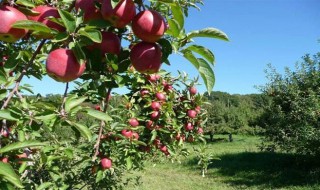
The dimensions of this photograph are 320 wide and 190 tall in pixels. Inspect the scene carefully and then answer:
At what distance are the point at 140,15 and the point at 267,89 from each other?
11.4 metres

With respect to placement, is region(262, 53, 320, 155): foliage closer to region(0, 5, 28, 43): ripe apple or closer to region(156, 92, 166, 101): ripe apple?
region(156, 92, 166, 101): ripe apple

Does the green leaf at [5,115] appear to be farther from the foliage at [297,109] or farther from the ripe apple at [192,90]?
the foliage at [297,109]

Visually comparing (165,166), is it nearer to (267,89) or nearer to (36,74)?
(267,89)

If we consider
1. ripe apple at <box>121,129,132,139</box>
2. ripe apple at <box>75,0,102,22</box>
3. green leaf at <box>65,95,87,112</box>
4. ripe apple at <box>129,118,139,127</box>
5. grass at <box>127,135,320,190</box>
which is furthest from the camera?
grass at <box>127,135,320,190</box>

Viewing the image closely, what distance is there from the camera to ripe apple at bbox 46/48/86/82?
813 mm

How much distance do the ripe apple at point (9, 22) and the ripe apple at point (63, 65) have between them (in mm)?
92

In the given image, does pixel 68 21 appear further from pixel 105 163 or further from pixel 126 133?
pixel 126 133

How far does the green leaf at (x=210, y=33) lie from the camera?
0.90 meters

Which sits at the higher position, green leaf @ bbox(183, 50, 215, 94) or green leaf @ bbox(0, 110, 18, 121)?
green leaf @ bbox(183, 50, 215, 94)

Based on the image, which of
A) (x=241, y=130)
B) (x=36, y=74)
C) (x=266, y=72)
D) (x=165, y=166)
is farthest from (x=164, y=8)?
(x=241, y=130)

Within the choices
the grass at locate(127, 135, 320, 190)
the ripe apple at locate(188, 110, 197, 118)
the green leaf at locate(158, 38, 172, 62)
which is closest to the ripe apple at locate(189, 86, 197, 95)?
the ripe apple at locate(188, 110, 197, 118)

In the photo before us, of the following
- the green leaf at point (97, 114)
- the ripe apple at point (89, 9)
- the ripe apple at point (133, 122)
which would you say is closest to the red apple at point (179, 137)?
the ripe apple at point (133, 122)

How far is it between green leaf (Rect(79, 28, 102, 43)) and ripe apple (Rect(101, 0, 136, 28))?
0.14 feet

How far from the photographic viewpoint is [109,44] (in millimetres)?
891
